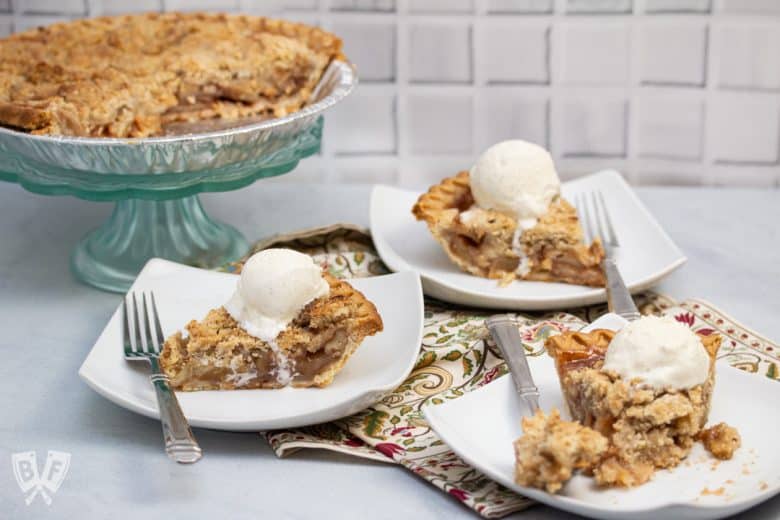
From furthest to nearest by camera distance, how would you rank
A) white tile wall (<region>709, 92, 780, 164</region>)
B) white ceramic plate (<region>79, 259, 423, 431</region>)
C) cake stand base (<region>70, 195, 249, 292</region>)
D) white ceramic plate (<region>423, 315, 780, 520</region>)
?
1. white tile wall (<region>709, 92, 780, 164</region>)
2. cake stand base (<region>70, 195, 249, 292</region>)
3. white ceramic plate (<region>79, 259, 423, 431</region>)
4. white ceramic plate (<region>423, 315, 780, 520</region>)

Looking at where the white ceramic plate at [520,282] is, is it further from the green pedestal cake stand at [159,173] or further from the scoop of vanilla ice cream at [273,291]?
the scoop of vanilla ice cream at [273,291]

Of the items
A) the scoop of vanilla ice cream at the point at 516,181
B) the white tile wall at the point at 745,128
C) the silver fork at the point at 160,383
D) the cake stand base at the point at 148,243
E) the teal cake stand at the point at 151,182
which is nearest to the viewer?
the silver fork at the point at 160,383

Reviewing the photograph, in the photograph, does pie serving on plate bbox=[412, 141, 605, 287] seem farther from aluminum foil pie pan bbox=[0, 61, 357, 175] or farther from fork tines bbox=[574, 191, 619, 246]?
aluminum foil pie pan bbox=[0, 61, 357, 175]

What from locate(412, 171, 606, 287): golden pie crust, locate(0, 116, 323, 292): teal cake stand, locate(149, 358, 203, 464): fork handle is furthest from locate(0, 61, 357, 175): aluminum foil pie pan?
locate(149, 358, 203, 464): fork handle

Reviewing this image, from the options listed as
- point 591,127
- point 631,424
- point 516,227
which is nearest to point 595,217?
point 516,227

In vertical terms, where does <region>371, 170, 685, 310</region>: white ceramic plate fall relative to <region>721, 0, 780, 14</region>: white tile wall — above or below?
below

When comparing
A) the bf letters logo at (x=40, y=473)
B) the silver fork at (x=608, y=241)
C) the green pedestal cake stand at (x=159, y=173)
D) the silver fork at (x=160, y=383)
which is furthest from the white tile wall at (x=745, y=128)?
the bf letters logo at (x=40, y=473)
